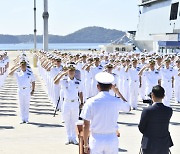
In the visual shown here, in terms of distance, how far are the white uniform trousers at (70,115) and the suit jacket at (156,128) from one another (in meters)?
3.68

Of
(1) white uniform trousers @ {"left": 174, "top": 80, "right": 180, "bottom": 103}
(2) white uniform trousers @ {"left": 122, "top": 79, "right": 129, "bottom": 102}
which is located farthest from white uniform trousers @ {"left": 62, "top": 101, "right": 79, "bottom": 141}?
(1) white uniform trousers @ {"left": 174, "top": 80, "right": 180, "bottom": 103}

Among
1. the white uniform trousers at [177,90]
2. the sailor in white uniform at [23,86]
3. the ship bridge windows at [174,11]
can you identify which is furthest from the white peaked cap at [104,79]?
the ship bridge windows at [174,11]

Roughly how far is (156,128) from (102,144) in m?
0.71

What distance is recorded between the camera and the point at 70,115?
9.05m

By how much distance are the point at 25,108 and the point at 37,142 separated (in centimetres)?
242

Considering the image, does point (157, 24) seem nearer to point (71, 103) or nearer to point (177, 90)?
point (177, 90)

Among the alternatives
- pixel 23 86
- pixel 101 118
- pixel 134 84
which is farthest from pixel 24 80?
pixel 101 118

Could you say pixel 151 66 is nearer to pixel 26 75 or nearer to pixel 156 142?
pixel 26 75

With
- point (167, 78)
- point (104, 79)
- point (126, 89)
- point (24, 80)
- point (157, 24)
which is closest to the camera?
point (104, 79)

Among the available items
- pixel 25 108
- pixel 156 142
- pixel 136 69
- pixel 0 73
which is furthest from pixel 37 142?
pixel 0 73

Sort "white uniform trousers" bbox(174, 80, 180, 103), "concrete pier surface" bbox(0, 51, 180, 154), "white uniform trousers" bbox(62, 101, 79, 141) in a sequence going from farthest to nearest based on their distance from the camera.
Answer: "white uniform trousers" bbox(174, 80, 180, 103) < "white uniform trousers" bbox(62, 101, 79, 141) < "concrete pier surface" bbox(0, 51, 180, 154)

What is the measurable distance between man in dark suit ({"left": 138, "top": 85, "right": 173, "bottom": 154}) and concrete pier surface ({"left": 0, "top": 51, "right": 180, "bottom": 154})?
117 inches

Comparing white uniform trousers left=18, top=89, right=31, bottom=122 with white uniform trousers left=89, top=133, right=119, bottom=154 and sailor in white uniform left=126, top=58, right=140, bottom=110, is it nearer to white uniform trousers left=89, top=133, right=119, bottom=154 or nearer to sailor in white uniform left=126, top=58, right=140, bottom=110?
sailor in white uniform left=126, top=58, right=140, bottom=110

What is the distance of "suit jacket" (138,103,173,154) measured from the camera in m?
5.33
